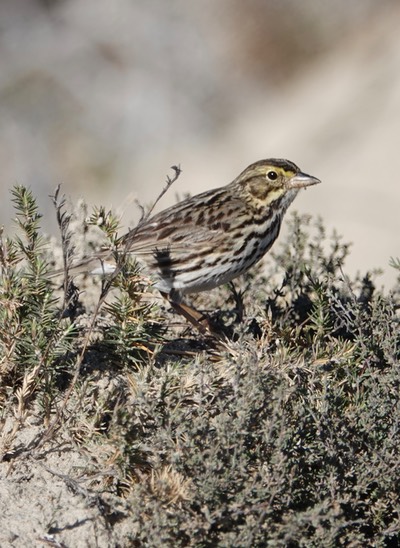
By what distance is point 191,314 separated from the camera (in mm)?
6250

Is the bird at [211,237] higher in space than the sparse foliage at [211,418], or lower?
higher

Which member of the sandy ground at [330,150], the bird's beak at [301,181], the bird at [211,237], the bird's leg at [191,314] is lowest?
the bird's leg at [191,314]

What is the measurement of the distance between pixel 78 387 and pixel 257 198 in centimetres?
246

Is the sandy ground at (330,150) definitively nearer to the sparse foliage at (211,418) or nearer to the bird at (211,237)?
the bird at (211,237)

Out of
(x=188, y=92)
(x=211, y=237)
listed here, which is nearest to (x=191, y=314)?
(x=211, y=237)

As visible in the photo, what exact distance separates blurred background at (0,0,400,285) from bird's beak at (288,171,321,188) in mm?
5365

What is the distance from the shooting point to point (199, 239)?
6.53 meters

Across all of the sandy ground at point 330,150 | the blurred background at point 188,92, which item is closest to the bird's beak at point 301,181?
the sandy ground at point 330,150

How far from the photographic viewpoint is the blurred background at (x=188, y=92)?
13.4 m

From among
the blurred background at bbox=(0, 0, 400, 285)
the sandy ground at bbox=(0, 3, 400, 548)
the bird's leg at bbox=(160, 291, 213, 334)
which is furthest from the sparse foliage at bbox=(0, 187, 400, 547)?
the blurred background at bbox=(0, 0, 400, 285)

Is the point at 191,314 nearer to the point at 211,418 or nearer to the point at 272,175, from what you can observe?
the point at 272,175

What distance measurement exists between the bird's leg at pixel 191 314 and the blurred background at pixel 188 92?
5956mm

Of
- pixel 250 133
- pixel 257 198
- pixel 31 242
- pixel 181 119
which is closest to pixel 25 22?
pixel 181 119

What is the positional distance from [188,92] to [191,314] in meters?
10.1
